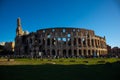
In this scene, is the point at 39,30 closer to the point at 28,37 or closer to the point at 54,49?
the point at 28,37
